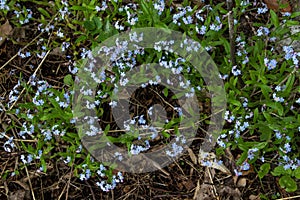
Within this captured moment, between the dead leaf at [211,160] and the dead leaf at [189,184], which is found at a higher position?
the dead leaf at [211,160]

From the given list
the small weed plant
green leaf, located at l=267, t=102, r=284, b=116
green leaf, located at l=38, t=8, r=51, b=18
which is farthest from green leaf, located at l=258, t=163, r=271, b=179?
green leaf, located at l=38, t=8, r=51, b=18

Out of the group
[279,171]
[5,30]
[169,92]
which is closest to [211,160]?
[279,171]

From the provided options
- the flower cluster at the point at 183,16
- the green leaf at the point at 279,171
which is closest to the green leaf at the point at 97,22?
the flower cluster at the point at 183,16

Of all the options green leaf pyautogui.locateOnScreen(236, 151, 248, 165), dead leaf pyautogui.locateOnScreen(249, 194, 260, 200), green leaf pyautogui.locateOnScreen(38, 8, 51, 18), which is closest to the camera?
green leaf pyautogui.locateOnScreen(236, 151, 248, 165)

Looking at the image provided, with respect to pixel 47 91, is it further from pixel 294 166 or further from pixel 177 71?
pixel 294 166

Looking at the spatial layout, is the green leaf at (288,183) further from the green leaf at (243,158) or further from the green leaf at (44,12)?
the green leaf at (44,12)

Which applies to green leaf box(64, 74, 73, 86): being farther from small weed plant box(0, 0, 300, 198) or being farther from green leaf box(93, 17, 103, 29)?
green leaf box(93, 17, 103, 29)

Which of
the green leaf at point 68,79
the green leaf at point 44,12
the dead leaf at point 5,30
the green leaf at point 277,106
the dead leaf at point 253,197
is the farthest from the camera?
the dead leaf at point 5,30

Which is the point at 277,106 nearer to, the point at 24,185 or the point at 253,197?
the point at 253,197
